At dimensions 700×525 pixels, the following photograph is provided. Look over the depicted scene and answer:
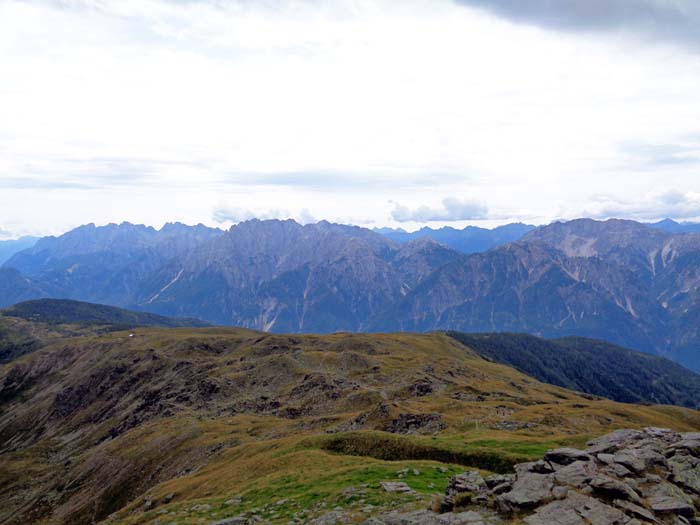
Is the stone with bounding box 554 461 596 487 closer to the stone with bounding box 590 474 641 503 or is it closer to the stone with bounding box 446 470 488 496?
the stone with bounding box 590 474 641 503

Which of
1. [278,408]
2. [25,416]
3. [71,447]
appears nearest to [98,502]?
[278,408]

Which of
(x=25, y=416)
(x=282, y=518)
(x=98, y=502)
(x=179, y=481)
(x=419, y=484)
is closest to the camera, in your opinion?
(x=282, y=518)

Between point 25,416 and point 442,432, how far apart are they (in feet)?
605

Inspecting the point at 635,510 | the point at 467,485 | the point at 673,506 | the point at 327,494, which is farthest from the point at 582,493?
the point at 327,494

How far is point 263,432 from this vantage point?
327 feet

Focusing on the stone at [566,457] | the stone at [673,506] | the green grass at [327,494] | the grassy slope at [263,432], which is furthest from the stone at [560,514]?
the grassy slope at [263,432]

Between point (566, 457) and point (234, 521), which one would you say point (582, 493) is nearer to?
point (566, 457)

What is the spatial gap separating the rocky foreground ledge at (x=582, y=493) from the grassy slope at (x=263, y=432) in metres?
5.24

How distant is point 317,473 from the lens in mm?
49250

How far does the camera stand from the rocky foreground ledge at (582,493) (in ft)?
87.2

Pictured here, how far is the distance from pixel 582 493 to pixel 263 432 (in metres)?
80.5

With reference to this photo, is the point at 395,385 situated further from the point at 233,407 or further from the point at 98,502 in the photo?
the point at 98,502

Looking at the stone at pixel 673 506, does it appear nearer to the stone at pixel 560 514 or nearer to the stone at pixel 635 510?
the stone at pixel 635 510

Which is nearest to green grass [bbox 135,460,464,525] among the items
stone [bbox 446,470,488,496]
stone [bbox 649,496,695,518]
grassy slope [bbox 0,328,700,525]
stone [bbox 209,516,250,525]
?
grassy slope [bbox 0,328,700,525]
